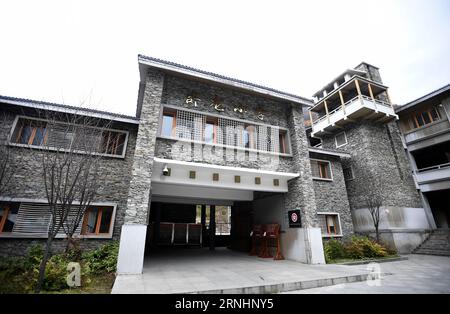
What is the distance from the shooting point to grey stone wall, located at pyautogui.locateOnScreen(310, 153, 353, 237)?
12.9m

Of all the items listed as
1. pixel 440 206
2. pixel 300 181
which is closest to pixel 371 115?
pixel 440 206

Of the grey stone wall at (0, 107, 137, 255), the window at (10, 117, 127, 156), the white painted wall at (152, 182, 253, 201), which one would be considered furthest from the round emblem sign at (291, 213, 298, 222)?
the window at (10, 117, 127, 156)

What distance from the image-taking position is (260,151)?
32.8 ft

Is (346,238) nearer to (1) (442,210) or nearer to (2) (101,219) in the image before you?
(1) (442,210)

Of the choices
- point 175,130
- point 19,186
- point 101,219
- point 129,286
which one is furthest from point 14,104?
Result: point 129,286

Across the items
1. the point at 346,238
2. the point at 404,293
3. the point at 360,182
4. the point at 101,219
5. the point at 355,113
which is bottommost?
the point at 404,293

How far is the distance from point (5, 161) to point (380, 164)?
65.4ft

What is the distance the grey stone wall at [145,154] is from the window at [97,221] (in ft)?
6.86

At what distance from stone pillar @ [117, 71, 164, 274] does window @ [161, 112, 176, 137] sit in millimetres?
619

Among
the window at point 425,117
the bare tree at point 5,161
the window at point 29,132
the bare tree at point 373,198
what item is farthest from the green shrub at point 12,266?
the window at point 425,117

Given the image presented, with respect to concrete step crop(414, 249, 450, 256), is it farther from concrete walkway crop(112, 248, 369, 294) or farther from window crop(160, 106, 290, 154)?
window crop(160, 106, 290, 154)

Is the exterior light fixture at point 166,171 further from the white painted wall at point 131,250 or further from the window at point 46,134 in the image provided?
the window at point 46,134

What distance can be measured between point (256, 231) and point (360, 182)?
8957mm

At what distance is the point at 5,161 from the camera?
678cm
